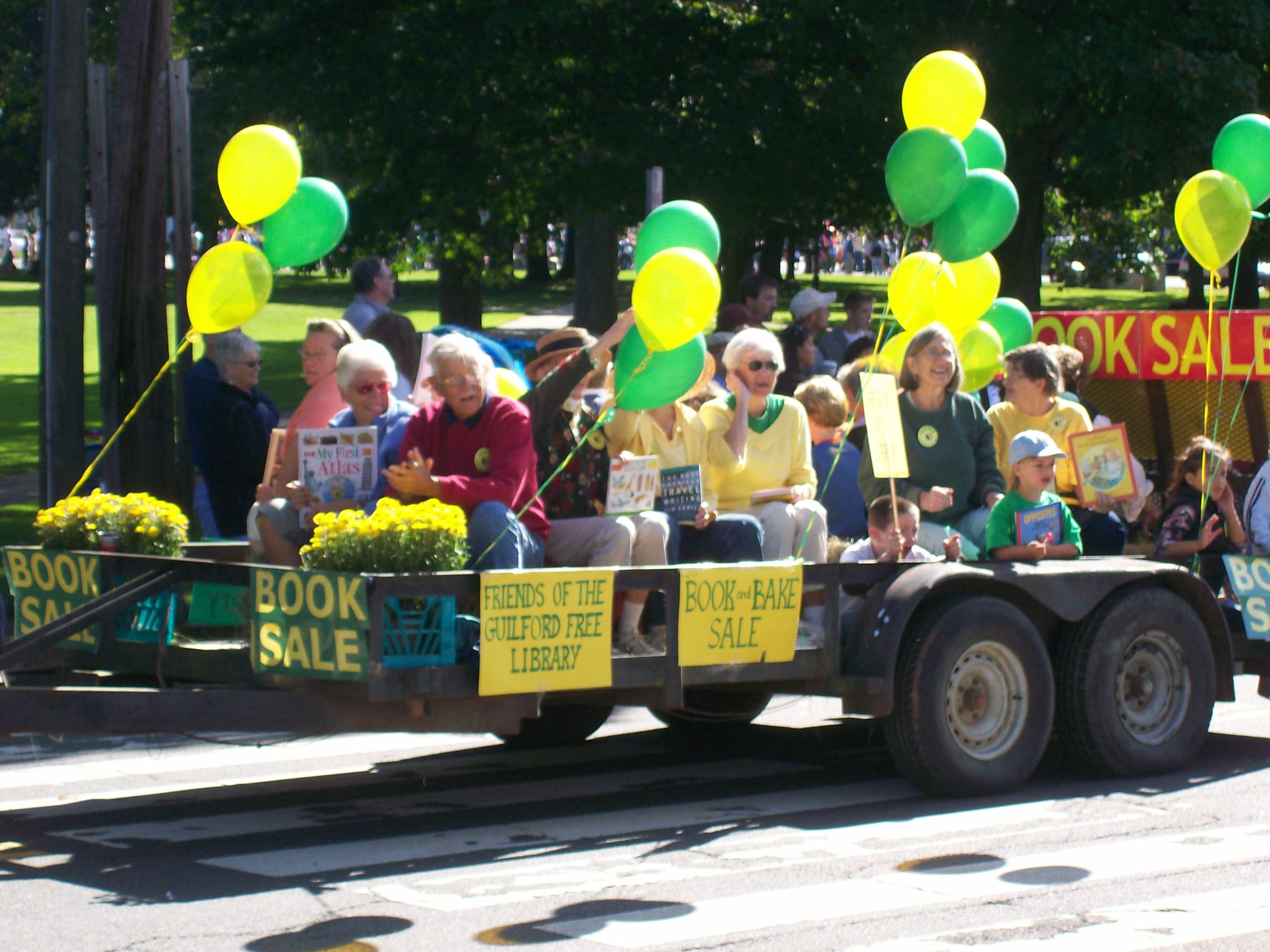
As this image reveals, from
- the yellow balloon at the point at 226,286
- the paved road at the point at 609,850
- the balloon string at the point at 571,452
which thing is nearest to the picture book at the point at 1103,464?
the paved road at the point at 609,850

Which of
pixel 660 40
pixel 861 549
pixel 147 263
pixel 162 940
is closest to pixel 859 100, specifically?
pixel 660 40

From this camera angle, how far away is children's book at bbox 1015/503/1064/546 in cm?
752

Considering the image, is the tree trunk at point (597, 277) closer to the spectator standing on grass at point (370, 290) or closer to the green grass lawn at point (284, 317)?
the green grass lawn at point (284, 317)

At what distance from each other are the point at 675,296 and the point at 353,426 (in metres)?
1.57

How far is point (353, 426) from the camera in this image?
25.3ft

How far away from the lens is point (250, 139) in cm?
763

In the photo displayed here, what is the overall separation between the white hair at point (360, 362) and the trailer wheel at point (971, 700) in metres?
2.40

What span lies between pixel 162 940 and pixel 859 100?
45.2ft

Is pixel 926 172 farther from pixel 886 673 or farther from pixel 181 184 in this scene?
pixel 181 184

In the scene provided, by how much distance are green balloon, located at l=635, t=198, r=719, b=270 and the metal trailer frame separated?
5.05 feet

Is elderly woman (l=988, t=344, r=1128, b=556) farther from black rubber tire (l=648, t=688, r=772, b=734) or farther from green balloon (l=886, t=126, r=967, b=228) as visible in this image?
black rubber tire (l=648, t=688, r=772, b=734)

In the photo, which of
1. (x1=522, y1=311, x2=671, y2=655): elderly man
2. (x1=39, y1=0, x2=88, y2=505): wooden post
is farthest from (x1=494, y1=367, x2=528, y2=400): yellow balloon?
(x1=39, y1=0, x2=88, y2=505): wooden post

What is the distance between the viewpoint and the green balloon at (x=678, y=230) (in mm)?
7676

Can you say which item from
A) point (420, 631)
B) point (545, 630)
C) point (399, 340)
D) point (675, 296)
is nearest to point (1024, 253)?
point (399, 340)
